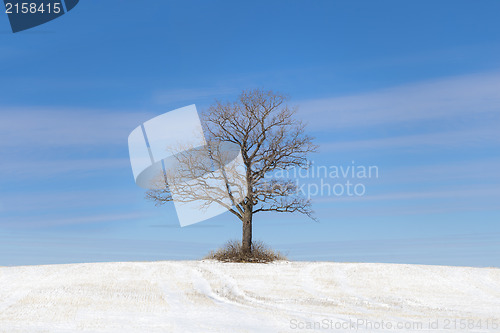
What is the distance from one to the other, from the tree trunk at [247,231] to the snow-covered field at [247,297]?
1.70 metres

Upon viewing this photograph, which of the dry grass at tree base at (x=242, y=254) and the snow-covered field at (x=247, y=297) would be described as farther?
the dry grass at tree base at (x=242, y=254)

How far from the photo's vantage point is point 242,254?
2427 cm

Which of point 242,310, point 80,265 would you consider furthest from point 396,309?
point 80,265

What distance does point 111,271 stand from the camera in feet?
68.2

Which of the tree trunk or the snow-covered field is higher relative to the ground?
the tree trunk

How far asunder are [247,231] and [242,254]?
3.25ft

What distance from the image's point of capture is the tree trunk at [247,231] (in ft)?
80.3

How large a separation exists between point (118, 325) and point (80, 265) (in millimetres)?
12453

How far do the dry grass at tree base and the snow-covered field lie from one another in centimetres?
99

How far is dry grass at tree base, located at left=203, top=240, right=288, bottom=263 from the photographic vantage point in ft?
79.4

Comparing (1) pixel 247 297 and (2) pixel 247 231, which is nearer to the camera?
(1) pixel 247 297

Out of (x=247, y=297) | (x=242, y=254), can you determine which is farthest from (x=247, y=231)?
(x=247, y=297)

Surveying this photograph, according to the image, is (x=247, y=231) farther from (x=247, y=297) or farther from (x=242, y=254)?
(x=247, y=297)

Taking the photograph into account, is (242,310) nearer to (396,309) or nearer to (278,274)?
(396,309)
